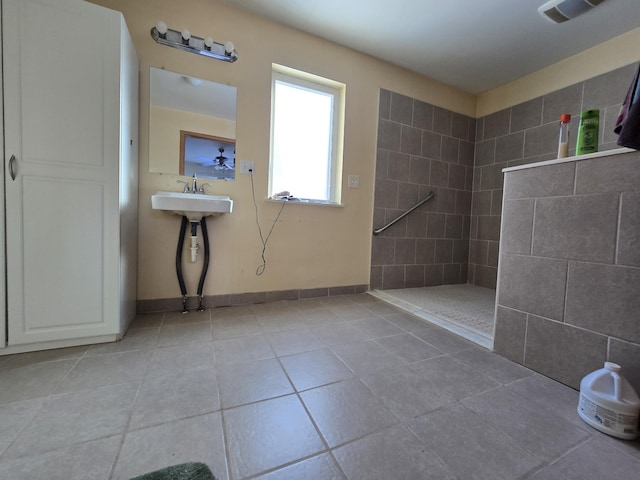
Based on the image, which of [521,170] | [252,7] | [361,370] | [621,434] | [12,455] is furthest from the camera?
[252,7]

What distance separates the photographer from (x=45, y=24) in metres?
1.33

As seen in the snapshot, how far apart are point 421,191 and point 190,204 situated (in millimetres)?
2472

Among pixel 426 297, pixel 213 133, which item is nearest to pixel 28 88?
pixel 213 133

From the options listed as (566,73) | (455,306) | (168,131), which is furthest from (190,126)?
(566,73)

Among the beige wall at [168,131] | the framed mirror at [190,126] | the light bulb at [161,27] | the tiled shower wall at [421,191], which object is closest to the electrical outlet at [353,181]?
the tiled shower wall at [421,191]

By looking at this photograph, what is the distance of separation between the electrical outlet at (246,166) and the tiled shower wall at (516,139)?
2.87 metres

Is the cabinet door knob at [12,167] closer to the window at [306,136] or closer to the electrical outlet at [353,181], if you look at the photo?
the window at [306,136]

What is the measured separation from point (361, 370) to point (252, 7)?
2754 mm

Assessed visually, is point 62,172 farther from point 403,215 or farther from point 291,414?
point 403,215

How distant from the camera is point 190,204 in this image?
1787 mm

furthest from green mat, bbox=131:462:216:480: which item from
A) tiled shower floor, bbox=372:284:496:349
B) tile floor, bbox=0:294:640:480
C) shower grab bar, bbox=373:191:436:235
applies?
shower grab bar, bbox=373:191:436:235

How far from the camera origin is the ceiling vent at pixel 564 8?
6.29ft

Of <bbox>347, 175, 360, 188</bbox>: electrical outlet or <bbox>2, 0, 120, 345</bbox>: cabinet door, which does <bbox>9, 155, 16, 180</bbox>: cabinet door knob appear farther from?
<bbox>347, 175, 360, 188</bbox>: electrical outlet

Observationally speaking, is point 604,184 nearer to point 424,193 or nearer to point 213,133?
point 424,193
